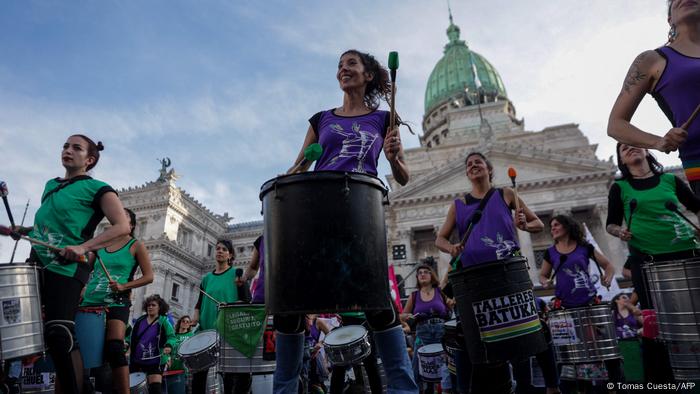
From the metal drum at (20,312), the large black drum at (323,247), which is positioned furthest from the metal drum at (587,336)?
the metal drum at (20,312)

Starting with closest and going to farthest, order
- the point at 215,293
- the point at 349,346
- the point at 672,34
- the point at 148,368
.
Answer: the point at 672,34 < the point at 349,346 < the point at 215,293 < the point at 148,368

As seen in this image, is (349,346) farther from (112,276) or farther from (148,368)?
Result: (148,368)

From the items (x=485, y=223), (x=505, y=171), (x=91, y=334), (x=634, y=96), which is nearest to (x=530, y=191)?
(x=505, y=171)

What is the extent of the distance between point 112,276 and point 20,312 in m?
2.12

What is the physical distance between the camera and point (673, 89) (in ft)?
9.18

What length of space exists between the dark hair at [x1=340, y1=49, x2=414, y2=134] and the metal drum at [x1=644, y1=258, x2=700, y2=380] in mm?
2039

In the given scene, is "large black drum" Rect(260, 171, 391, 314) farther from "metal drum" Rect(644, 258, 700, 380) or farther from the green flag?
the green flag

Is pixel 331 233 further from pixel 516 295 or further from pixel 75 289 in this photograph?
pixel 75 289

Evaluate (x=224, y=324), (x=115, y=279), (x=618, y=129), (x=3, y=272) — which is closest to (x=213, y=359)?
(x=224, y=324)

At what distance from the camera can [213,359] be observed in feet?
17.3

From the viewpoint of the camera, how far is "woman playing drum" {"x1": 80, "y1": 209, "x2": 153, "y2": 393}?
4094mm

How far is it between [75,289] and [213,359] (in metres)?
2.35

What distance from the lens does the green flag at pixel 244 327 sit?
4.82 metres

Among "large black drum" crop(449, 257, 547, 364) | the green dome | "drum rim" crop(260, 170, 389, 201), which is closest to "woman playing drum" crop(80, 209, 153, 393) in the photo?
"drum rim" crop(260, 170, 389, 201)
